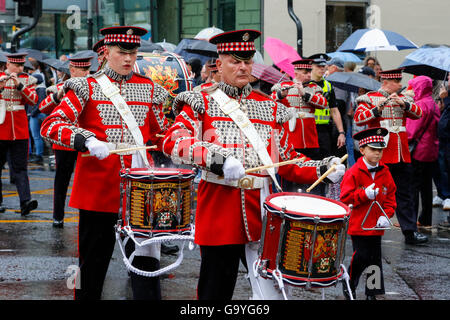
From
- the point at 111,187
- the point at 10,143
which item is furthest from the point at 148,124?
the point at 10,143

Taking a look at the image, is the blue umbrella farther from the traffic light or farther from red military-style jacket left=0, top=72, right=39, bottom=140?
the traffic light

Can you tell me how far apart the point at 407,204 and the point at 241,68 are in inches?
188

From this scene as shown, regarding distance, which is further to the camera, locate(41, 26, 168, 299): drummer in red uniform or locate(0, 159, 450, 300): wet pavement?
locate(0, 159, 450, 300): wet pavement

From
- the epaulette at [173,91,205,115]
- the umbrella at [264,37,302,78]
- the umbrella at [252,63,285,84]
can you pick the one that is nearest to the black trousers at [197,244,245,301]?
the epaulette at [173,91,205,115]

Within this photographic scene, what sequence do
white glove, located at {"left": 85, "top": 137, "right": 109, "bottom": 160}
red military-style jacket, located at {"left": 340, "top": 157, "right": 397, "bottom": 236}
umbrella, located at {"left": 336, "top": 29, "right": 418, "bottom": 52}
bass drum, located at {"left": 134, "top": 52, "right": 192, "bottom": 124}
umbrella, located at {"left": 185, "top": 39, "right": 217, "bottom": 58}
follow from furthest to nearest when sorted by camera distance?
umbrella, located at {"left": 336, "top": 29, "right": 418, "bottom": 52}
umbrella, located at {"left": 185, "top": 39, "right": 217, "bottom": 58}
bass drum, located at {"left": 134, "top": 52, "right": 192, "bottom": 124}
red military-style jacket, located at {"left": 340, "top": 157, "right": 397, "bottom": 236}
white glove, located at {"left": 85, "top": 137, "right": 109, "bottom": 160}

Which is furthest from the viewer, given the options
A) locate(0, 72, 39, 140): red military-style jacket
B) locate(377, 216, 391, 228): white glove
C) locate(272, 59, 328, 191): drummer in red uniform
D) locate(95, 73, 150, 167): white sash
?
locate(0, 72, 39, 140): red military-style jacket

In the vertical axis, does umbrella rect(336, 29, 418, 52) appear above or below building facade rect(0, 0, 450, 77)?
below

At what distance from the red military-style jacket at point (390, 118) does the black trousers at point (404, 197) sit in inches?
4.5

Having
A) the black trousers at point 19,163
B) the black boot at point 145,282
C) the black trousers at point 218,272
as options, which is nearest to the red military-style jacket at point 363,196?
the black boot at point 145,282

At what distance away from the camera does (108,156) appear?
544 cm

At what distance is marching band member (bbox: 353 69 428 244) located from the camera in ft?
28.4

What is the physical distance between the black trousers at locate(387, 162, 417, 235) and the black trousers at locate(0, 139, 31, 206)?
4803mm

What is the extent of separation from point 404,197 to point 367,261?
9.11 ft
